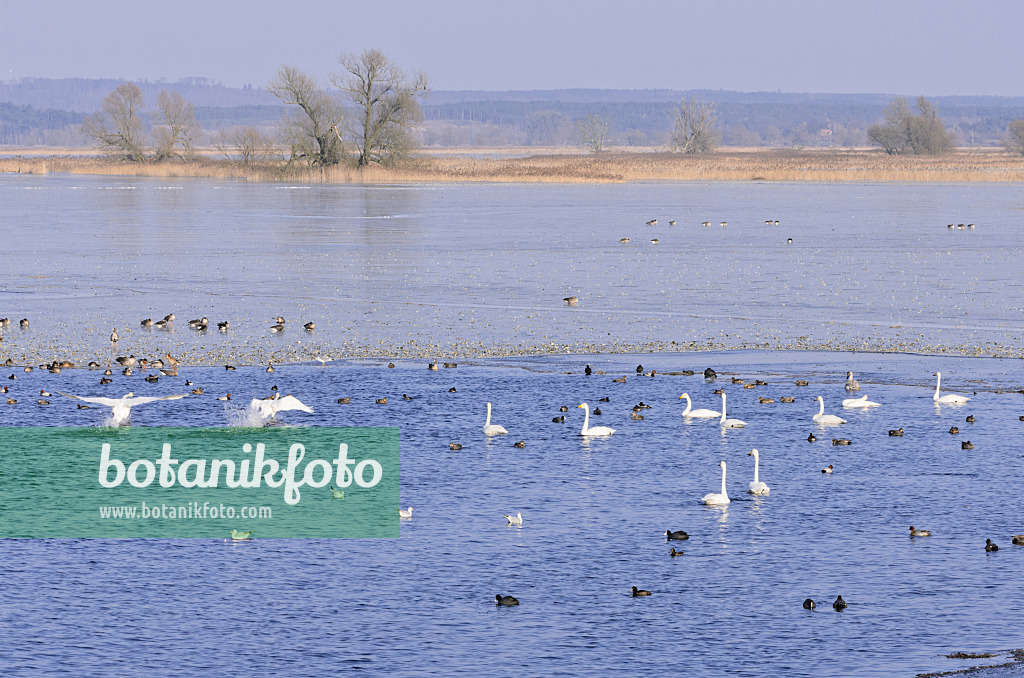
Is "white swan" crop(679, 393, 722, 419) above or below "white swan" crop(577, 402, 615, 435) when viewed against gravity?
above

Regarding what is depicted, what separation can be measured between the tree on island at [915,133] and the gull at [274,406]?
14669cm

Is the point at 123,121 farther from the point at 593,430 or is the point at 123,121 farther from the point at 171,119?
the point at 593,430

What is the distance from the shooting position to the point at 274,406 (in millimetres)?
22125

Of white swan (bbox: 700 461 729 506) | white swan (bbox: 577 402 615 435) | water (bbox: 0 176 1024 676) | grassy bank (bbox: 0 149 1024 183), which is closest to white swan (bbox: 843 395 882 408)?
water (bbox: 0 176 1024 676)

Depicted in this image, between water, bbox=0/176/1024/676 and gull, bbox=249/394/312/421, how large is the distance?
661 mm

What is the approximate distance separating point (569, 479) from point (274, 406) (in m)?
5.63

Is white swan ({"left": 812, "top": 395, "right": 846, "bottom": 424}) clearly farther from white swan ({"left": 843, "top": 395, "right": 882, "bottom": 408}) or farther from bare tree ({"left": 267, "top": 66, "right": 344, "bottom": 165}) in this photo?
bare tree ({"left": 267, "top": 66, "right": 344, "bottom": 165})

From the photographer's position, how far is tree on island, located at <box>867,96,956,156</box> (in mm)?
159000

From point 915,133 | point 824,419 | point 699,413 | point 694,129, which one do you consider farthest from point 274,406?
point 694,129

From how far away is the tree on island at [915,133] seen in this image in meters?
159

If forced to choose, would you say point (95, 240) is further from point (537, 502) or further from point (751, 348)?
point (537, 502)

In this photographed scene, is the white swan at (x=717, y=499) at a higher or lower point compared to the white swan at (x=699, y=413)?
lower

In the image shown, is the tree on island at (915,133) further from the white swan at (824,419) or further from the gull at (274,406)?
the gull at (274,406)

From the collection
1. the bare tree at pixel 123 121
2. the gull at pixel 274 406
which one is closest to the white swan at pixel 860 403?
the gull at pixel 274 406
